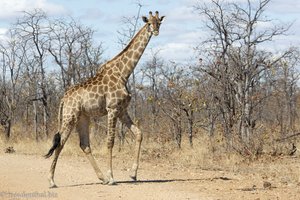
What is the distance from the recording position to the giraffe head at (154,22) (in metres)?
11.4

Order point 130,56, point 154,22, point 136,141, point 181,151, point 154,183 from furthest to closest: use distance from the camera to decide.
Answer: point 181,151, point 130,56, point 154,22, point 136,141, point 154,183

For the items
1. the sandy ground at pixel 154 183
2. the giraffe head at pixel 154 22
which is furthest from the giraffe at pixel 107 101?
the sandy ground at pixel 154 183

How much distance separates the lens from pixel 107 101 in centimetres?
1107

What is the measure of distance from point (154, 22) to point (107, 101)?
1859mm

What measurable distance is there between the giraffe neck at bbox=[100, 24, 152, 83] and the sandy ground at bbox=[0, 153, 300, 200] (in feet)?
7.34

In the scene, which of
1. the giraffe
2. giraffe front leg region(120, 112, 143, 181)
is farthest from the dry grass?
the giraffe

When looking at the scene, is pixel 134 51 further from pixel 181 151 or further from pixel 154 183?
pixel 181 151

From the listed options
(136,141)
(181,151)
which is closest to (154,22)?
(136,141)

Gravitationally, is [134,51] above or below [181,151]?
above

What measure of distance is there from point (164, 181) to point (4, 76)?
16020mm

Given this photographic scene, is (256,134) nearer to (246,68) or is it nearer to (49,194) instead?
(246,68)

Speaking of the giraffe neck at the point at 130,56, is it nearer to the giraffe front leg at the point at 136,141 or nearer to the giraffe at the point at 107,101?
the giraffe at the point at 107,101

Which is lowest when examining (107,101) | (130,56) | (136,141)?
(136,141)

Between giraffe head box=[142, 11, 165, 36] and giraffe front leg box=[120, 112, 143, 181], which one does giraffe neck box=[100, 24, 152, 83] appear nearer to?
giraffe head box=[142, 11, 165, 36]
